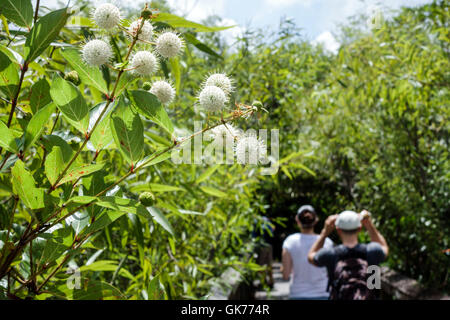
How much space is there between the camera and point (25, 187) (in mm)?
521

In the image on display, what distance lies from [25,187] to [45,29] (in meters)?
0.21

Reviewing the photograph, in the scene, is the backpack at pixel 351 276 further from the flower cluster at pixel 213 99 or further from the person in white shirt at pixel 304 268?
the flower cluster at pixel 213 99

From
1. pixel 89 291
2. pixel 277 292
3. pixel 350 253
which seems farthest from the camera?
pixel 277 292

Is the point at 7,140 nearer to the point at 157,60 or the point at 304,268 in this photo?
the point at 157,60

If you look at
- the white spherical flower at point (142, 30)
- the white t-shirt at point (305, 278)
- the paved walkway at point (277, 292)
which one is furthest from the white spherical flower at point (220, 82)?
the paved walkway at point (277, 292)

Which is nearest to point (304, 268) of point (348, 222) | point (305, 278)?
point (305, 278)

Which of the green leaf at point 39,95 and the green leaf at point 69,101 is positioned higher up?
the green leaf at point 39,95

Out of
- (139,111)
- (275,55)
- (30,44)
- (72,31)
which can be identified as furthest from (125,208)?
(275,55)

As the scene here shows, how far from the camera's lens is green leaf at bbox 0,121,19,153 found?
1.71 feet

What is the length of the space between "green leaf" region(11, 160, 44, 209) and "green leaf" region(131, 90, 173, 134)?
17cm

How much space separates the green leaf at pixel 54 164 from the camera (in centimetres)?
54

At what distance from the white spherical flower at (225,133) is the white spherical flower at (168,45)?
129mm
